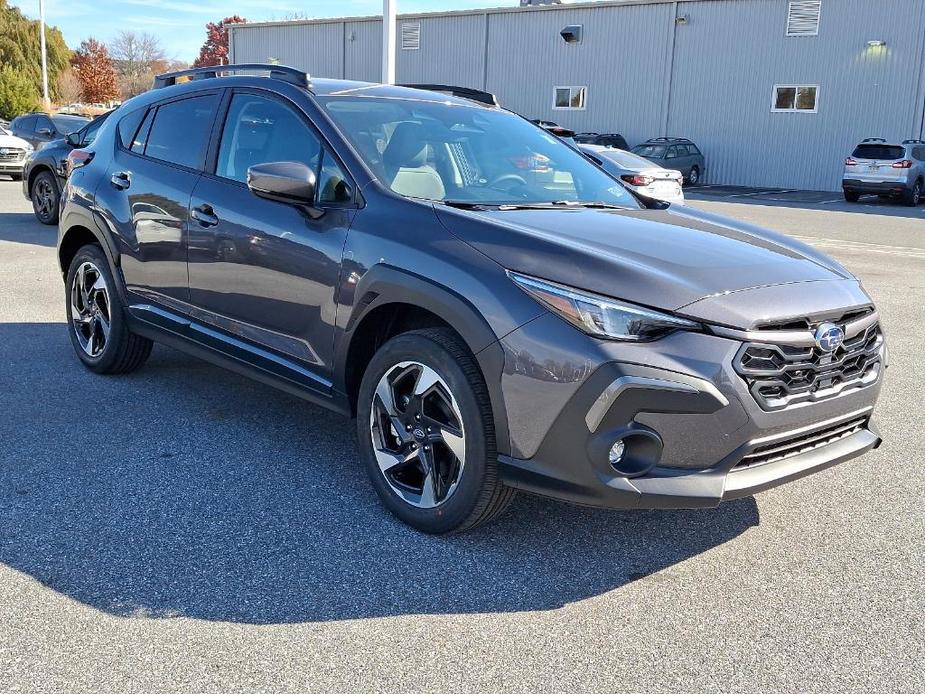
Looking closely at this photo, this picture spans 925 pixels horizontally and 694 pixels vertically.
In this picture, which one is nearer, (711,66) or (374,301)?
(374,301)

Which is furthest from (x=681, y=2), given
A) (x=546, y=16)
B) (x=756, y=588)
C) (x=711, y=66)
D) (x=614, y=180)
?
(x=756, y=588)

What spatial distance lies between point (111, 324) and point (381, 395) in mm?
2486

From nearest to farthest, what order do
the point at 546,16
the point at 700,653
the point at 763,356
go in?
1. the point at 700,653
2. the point at 763,356
3. the point at 546,16

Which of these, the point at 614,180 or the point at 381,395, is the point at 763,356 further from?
the point at 614,180

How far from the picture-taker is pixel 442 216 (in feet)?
12.3

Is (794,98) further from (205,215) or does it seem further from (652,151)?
(205,215)

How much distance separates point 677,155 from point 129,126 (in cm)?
2764

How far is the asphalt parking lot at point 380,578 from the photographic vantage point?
2.85 m

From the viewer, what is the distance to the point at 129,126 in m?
5.68

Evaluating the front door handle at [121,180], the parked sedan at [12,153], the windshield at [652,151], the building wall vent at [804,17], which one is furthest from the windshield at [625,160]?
the building wall vent at [804,17]

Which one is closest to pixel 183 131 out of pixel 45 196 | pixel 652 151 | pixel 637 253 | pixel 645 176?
pixel 637 253

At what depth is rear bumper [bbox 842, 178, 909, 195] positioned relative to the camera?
83.0 ft

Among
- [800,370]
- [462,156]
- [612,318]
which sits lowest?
[800,370]

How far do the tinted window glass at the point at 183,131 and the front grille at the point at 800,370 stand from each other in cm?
298
